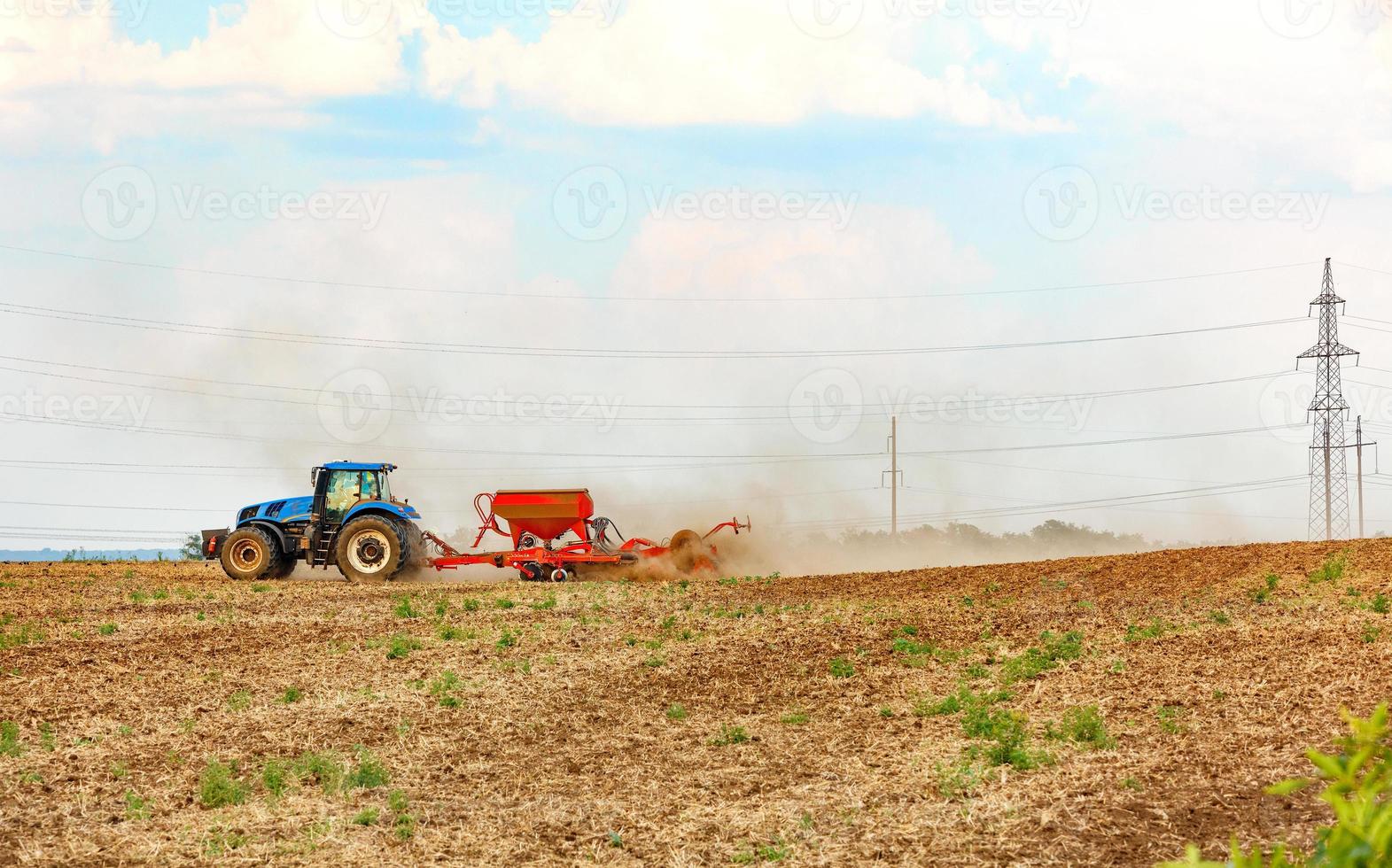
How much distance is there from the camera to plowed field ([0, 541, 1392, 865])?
9578 millimetres

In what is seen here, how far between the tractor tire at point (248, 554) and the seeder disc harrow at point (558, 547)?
4179 mm

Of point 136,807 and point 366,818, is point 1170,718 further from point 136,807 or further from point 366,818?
point 136,807

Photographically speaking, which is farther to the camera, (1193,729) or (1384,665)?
(1384,665)

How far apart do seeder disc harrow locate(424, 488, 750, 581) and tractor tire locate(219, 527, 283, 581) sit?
418 centimetres

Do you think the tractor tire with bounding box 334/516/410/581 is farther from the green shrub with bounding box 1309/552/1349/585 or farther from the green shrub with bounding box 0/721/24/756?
the green shrub with bounding box 1309/552/1349/585

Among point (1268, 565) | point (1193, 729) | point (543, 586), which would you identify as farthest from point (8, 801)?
point (1268, 565)

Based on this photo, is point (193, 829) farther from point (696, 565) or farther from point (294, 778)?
point (696, 565)

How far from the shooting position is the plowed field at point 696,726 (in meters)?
9.58

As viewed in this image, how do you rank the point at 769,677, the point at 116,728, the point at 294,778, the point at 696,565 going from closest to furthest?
1. the point at 294,778
2. the point at 116,728
3. the point at 769,677
4. the point at 696,565

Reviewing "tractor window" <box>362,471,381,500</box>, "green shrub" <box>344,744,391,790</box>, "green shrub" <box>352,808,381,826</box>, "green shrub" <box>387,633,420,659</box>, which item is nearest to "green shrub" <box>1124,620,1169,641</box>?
"green shrub" <box>387,633,420,659</box>

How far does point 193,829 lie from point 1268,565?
2154 cm

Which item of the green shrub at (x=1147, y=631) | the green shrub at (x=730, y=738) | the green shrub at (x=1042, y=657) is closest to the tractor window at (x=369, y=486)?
the green shrub at (x=1042, y=657)

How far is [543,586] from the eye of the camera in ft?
98.2

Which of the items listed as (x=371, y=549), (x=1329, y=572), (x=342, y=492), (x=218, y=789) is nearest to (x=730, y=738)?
(x=218, y=789)
